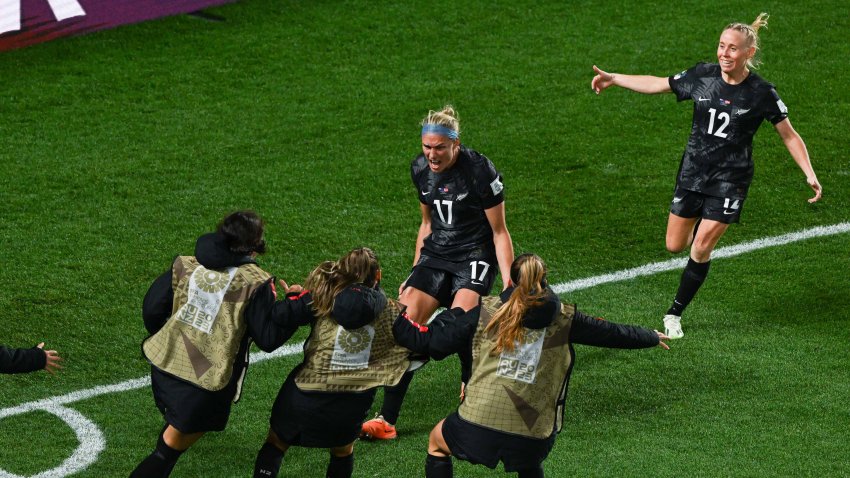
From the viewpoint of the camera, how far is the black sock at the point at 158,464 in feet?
21.6

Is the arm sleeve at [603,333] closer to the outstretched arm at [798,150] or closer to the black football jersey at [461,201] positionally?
the black football jersey at [461,201]

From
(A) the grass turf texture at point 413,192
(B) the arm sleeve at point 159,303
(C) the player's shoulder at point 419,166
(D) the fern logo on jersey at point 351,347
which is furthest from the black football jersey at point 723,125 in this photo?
(B) the arm sleeve at point 159,303

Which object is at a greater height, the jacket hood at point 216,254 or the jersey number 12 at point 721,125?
the jacket hood at point 216,254

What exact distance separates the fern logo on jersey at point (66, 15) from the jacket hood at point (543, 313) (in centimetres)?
979

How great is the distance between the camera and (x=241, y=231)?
642 cm

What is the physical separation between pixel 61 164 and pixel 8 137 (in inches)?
34.1

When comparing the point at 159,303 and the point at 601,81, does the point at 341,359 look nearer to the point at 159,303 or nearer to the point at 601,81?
the point at 159,303

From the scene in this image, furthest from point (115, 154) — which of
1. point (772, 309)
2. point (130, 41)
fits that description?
point (772, 309)

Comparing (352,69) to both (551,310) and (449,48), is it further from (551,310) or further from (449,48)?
(551,310)

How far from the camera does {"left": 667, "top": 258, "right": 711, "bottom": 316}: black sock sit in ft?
29.7

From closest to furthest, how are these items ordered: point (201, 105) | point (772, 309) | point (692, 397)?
point (692, 397), point (772, 309), point (201, 105)

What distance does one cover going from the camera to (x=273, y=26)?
48.7 feet

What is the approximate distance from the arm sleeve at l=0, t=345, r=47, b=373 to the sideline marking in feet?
2.96

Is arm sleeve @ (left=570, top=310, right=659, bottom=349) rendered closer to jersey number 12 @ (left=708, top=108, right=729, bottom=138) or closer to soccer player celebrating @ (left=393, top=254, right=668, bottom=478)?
soccer player celebrating @ (left=393, top=254, right=668, bottom=478)
